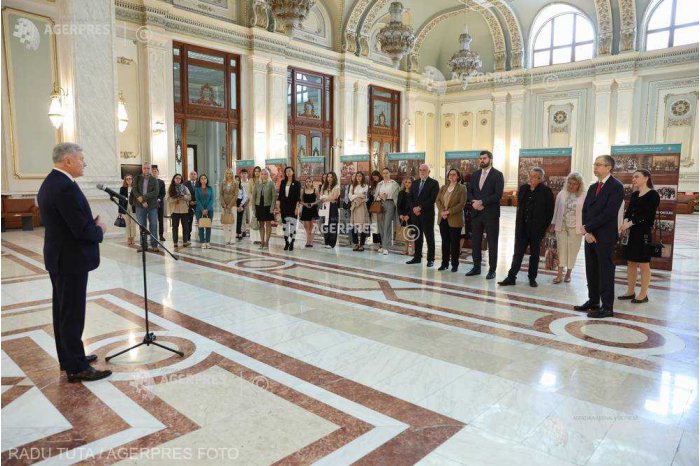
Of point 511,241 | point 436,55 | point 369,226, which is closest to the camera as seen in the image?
point 369,226

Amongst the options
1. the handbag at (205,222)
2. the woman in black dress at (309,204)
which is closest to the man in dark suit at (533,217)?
the woman in black dress at (309,204)

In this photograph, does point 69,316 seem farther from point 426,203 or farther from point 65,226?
point 426,203

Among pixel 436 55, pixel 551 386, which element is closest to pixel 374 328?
pixel 551 386

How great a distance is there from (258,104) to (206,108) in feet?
5.34

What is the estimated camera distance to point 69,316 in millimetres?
2879

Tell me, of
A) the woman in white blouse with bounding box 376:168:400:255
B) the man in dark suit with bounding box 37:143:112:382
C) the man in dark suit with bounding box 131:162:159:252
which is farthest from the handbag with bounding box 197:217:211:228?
the man in dark suit with bounding box 37:143:112:382

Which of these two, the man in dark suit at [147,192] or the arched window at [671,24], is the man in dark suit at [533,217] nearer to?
the man in dark suit at [147,192]

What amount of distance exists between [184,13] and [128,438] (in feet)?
42.2

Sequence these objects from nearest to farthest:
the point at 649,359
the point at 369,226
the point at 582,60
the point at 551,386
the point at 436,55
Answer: the point at 551,386
the point at 649,359
the point at 369,226
the point at 582,60
the point at 436,55

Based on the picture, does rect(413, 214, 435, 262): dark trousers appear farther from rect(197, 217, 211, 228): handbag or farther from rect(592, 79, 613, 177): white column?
rect(592, 79, 613, 177): white column

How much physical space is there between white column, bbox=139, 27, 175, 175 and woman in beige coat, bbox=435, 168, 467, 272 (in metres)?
8.54

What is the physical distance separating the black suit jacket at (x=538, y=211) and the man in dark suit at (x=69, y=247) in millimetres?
4404

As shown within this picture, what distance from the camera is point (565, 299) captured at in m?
4.99

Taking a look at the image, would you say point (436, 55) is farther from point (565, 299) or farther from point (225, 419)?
point (225, 419)
